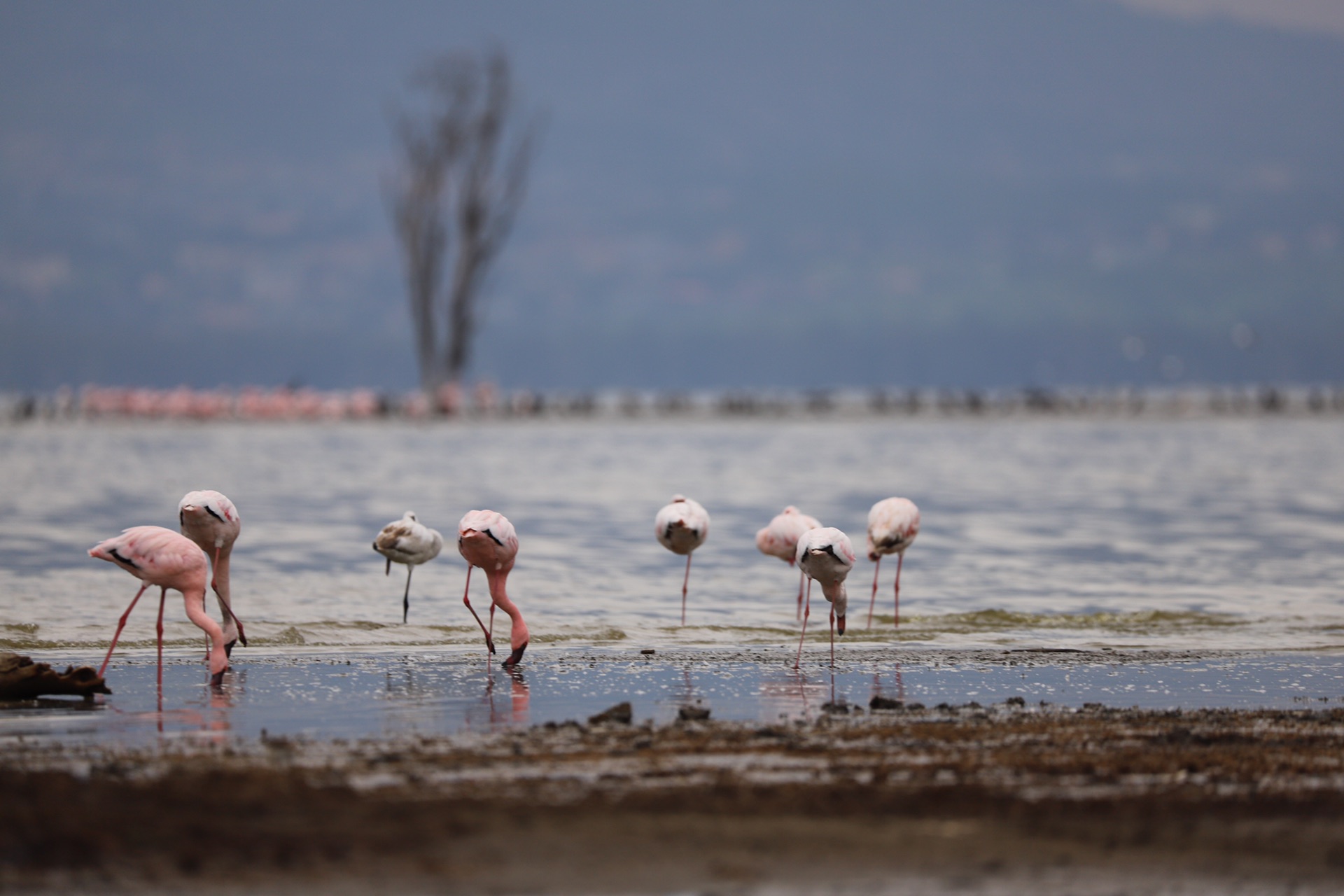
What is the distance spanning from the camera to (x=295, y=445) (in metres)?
47.7

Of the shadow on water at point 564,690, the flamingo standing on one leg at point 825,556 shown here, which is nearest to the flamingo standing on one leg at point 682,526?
the shadow on water at point 564,690

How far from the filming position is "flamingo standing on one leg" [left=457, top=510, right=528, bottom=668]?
9312mm

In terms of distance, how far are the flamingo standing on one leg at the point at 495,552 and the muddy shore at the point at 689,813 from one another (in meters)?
2.23

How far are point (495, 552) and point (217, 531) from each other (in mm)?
1647

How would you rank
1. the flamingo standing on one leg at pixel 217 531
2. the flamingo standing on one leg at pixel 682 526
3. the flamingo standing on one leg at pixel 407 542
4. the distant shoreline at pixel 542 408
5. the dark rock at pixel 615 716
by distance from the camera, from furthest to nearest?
the distant shoreline at pixel 542 408, the flamingo standing on one leg at pixel 682 526, the flamingo standing on one leg at pixel 407 542, the flamingo standing on one leg at pixel 217 531, the dark rock at pixel 615 716

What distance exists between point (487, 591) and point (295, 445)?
34.9 m

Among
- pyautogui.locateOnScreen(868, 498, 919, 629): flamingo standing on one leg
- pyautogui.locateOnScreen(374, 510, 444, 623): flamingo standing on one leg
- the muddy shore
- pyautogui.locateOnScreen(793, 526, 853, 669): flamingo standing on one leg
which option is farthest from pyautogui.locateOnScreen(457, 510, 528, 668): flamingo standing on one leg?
pyautogui.locateOnScreen(868, 498, 919, 629): flamingo standing on one leg

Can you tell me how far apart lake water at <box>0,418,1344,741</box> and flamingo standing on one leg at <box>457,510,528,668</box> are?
120 centimetres

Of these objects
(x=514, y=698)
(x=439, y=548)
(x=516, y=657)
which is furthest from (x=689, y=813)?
(x=439, y=548)

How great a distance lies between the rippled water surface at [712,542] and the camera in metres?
11.9

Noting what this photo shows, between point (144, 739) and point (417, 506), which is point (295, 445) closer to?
point (417, 506)

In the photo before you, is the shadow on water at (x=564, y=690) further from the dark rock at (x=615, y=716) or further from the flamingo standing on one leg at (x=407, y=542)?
the flamingo standing on one leg at (x=407, y=542)

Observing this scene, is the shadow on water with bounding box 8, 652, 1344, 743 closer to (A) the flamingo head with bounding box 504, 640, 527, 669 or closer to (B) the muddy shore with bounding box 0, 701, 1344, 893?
(A) the flamingo head with bounding box 504, 640, 527, 669

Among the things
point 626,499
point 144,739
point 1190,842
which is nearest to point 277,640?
point 144,739
